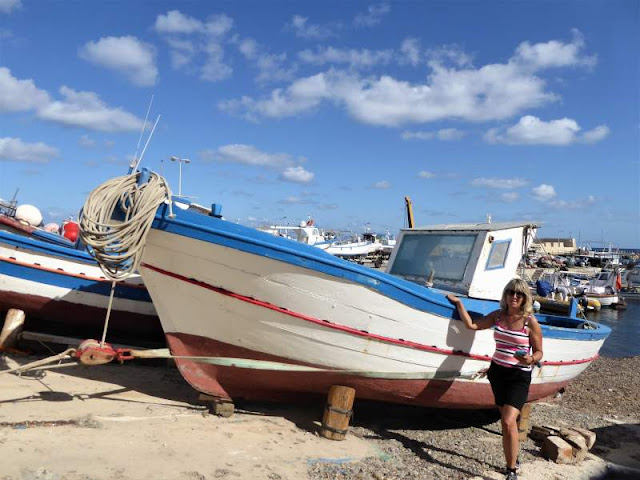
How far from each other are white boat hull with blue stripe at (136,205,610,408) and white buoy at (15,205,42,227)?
6789mm

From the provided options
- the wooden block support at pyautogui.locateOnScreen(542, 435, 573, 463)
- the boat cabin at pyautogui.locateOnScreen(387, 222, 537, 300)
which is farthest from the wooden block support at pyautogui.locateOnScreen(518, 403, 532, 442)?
the boat cabin at pyautogui.locateOnScreen(387, 222, 537, 300)

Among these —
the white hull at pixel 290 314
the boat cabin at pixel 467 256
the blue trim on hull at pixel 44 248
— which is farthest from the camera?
the blue trim on hull at pixel 44 248

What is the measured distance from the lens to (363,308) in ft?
15.9

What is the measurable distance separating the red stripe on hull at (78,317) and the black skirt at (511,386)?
537 cm

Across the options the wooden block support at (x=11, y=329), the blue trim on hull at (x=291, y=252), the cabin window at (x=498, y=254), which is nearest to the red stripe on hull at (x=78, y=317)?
the wooden block support at (x=11, y=329)

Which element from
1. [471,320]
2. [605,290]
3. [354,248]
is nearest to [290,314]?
[471,320]

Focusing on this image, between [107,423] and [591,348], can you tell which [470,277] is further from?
[107,423]

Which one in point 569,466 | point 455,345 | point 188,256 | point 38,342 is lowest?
point 38,342

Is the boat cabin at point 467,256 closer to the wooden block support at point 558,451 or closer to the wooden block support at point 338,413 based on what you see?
the wooden block support at point 558,451

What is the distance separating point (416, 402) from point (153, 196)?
364 cm

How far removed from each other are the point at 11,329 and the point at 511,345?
7.05 m

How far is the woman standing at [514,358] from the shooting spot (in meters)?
4.31

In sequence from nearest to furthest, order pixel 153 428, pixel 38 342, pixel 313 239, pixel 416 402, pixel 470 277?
pixel 153 428 → pixel 416 402 → pixel 470 277 → pixel 38 342 → pixel 313 239

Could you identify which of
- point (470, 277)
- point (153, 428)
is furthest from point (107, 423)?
point (470, 277)
